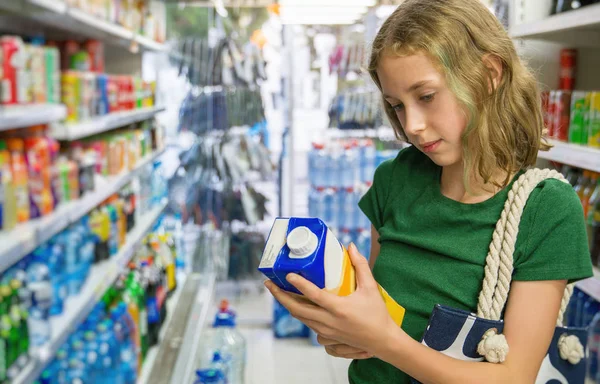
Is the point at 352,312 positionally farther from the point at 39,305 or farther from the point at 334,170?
the point at 334,170

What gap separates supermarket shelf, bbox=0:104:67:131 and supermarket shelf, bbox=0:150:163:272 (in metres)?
0.30

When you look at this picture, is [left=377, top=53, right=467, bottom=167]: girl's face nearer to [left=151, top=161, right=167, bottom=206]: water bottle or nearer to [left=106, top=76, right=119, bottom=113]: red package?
[left=106, top=76, right=119, bottom=113]: red package

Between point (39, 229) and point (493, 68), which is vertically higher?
point (493, 68)

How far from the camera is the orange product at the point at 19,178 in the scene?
200 centimetres

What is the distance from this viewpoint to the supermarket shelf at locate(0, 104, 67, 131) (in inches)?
67.7

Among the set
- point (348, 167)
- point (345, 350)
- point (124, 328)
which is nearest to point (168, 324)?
point (124, 328)

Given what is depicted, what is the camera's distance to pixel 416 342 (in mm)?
1127

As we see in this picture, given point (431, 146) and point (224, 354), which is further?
point (224, 354)

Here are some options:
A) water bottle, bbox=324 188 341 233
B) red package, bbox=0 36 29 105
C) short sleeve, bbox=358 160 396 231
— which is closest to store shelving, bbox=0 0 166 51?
red package, bbox=0 36 29 105

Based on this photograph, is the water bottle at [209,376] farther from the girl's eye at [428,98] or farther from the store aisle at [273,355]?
the girl's eye at [428,98]

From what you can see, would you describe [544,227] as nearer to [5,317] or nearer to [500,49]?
[500,49]

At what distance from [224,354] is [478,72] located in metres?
2.86

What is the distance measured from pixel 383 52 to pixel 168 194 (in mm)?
4071

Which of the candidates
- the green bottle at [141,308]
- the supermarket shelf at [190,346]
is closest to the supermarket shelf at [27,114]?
the green bottle at [141,308]
